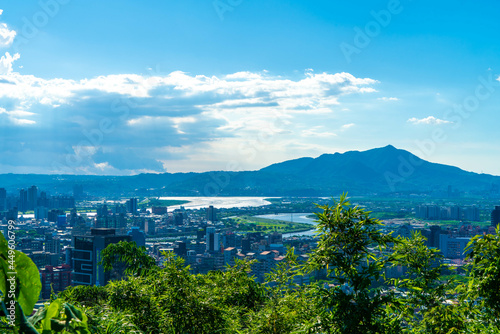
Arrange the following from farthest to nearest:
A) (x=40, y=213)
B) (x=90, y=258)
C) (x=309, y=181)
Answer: (x=309, y=181) < (x=40, y=213) < (x=90, y=258)

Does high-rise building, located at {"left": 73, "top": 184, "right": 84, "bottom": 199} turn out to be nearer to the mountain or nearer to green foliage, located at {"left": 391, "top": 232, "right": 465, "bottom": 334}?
the mountain

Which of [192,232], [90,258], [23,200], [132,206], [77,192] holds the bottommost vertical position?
[192,232]

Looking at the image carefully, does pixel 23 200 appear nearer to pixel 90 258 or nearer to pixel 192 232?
pixel 192 232

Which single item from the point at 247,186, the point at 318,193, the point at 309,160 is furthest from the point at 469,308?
the point at 309,160

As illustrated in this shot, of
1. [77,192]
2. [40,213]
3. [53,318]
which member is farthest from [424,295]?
[77,192]

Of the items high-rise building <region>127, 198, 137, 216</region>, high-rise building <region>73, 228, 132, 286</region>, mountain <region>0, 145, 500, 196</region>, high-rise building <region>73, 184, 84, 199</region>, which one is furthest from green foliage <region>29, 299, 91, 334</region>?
high-rise building <region>73, 184, 84, 199</region>

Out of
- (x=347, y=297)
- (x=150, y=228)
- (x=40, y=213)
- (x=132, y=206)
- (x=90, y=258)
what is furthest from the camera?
(x=132, y=206)

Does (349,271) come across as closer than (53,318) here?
No

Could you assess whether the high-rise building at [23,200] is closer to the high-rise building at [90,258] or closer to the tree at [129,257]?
the high-rise building at [90,258]

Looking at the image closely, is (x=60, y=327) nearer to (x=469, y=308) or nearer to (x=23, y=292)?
(x=23, y=292)
